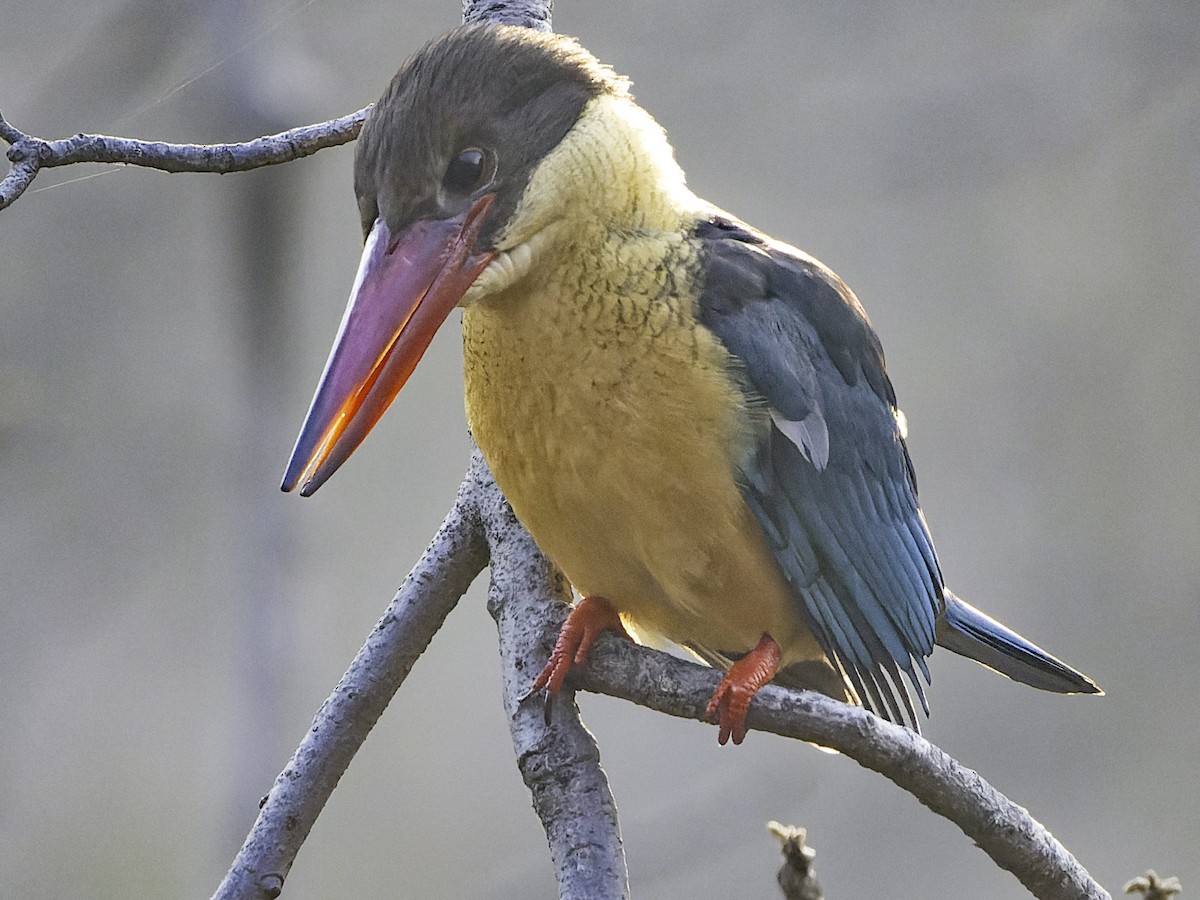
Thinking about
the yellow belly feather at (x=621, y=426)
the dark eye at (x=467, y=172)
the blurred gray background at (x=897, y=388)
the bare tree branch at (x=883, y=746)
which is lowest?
the bare tree branch at (x=883, y=746)

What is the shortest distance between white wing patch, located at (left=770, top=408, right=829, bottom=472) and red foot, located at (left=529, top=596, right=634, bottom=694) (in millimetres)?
225

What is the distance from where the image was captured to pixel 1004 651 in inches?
53.1

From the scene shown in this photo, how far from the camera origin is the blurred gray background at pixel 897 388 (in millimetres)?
2928

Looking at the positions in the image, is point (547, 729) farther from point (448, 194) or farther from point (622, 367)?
point (448, 194)

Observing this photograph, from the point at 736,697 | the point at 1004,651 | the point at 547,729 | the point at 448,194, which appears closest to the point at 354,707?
the point at 547,729

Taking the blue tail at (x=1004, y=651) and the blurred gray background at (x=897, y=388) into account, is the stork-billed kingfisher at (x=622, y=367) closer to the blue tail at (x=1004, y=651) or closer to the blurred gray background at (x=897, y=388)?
the blue tail at (x=1004, y=651)

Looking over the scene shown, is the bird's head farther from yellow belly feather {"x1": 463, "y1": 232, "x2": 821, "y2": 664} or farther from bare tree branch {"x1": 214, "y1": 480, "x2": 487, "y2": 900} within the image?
bare tree branch {"x1": 214, "y1": 480, "x2": 487, "y2": 900}

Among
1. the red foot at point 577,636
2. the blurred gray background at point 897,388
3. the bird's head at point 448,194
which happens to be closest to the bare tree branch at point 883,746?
the red foot at point 577,636

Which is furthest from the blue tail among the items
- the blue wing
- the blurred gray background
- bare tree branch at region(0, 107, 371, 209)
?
the blurred gray background

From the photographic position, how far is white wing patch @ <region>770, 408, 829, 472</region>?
1140mm

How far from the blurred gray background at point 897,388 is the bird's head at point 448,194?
1.73 m

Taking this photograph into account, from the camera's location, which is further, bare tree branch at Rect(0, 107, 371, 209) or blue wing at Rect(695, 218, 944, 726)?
blue wing at Rect(695, 218, 944, 726)

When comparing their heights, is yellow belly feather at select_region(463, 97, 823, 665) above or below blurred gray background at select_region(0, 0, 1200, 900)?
below

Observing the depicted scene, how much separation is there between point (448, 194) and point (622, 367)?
194 millimetres
